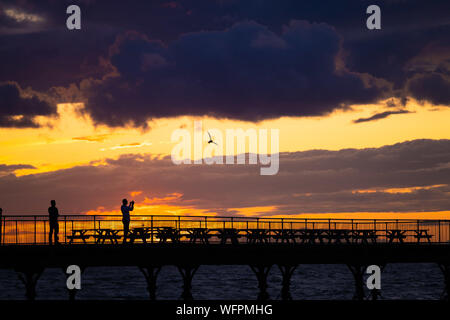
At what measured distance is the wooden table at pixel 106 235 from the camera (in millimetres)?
38441

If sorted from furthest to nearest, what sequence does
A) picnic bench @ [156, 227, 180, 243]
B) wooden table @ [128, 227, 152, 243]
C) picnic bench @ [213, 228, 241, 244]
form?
picnic bench @ [213, 228, 241, 244], picnic bench @ [156, 227, 180, 243], wooden table @ [128, 227, 152, 243]

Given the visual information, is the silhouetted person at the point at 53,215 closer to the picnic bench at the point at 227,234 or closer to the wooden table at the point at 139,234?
the wooden table at the point at 139,234

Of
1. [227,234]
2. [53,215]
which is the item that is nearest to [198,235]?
[227,234]

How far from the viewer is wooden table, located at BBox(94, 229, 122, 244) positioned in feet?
126

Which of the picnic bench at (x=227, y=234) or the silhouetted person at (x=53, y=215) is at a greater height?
the silhouetted person at (x=53, y=215)

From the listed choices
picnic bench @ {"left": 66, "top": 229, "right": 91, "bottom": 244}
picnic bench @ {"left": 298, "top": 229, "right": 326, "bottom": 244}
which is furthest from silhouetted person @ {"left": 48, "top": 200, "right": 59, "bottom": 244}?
picnic bench @ {"left": 298, "top": 229, "right": 326, "bottom": 244}

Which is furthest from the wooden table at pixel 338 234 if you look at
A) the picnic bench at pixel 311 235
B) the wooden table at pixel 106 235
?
the wooden table at pixel 106 235

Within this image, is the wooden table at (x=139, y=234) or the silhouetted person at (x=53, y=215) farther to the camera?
the wooden table at (x=139, y=234)

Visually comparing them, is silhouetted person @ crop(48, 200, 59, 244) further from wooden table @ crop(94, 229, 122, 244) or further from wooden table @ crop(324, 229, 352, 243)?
wooden table @ crop(324, 229, 352, 243)

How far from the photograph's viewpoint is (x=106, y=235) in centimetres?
3859

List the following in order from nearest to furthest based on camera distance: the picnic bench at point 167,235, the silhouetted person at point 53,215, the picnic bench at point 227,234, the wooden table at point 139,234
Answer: the silhouetted person at point 53,215, the wooden table at point 139,234, the picnic bench at point 167,235, the picnic bench at point 227,234

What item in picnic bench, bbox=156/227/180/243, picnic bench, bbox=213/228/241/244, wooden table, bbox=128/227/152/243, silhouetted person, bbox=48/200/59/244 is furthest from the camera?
picnic bench, bbox=213/228/241/244

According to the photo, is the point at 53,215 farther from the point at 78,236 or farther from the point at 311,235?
the point at 311,235
